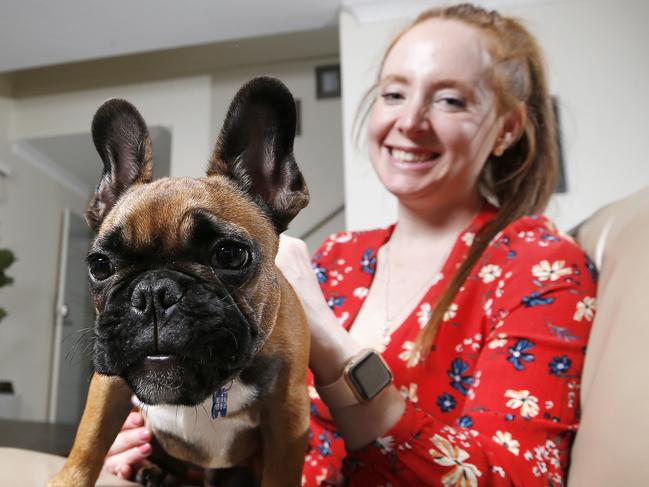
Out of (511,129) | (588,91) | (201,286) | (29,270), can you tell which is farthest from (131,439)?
(588,91)

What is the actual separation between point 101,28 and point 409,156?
54 cm

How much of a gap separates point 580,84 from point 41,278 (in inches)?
91.4

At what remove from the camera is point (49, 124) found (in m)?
0.64

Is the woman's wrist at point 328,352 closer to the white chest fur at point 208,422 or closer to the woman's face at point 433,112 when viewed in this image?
the white chest fur at point 208,422

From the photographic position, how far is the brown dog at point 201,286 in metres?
0.36

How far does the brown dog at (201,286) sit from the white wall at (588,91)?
1.92 metres

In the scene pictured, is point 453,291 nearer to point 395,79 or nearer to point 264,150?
point 395,79

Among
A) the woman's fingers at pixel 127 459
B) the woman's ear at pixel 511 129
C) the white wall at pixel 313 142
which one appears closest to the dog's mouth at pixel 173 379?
the white wall at pixel 313 142

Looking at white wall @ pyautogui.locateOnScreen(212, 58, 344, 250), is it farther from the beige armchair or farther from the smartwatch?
the beige armchair

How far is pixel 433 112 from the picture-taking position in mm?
851

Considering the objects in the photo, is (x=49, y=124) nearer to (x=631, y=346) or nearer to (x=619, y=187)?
(x=631, y=346)

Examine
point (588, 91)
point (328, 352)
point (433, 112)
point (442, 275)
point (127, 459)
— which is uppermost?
point (588, 91)

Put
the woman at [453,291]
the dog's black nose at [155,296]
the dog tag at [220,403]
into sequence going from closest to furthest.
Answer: the dog's black nose at [155,296], the dog tag at [220,403], the woman at [453,291]

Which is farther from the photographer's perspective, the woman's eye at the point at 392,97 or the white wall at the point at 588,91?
the white wall at the point at 588,91
